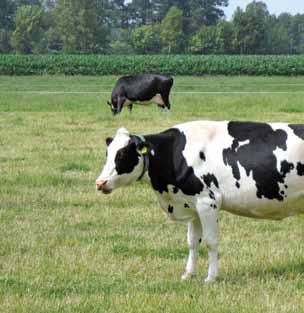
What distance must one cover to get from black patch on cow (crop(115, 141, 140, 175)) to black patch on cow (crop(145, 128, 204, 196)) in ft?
0.74

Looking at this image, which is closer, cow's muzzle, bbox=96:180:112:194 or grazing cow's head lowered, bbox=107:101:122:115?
cow's muzzle, bbox=96:180:112:194

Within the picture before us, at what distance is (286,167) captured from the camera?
21.8ft

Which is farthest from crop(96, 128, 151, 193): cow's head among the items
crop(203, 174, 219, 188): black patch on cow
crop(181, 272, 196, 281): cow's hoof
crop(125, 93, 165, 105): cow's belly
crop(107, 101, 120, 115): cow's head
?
crop(125, 93, 165, 105): cow's belly

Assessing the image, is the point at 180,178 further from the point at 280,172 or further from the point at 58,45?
the point at 58,45

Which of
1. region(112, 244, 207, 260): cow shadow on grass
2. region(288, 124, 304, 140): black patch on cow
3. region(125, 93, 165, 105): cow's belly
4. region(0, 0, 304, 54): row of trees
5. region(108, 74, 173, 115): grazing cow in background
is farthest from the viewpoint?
region(0, 0, 304, 54): row of trees

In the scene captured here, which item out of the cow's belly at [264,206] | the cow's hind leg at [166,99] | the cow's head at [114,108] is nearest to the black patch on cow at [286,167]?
the cow's belly at [264,206]

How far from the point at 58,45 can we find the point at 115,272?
11568 cm

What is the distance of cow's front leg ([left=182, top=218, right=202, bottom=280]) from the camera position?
6.93 m

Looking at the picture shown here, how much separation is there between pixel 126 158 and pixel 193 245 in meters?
0.97

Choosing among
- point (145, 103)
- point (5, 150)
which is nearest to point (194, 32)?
point (145, 103)

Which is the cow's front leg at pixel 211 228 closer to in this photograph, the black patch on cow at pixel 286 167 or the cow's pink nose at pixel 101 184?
the black patch on cow at pixel 286 167

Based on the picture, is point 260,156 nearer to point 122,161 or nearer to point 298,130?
point 298,130

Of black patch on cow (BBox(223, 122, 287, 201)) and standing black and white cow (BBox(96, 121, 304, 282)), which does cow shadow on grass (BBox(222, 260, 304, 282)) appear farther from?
black patch on cow (BBox(223, 122, 287, 201))

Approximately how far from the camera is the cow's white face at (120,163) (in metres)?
6.61
